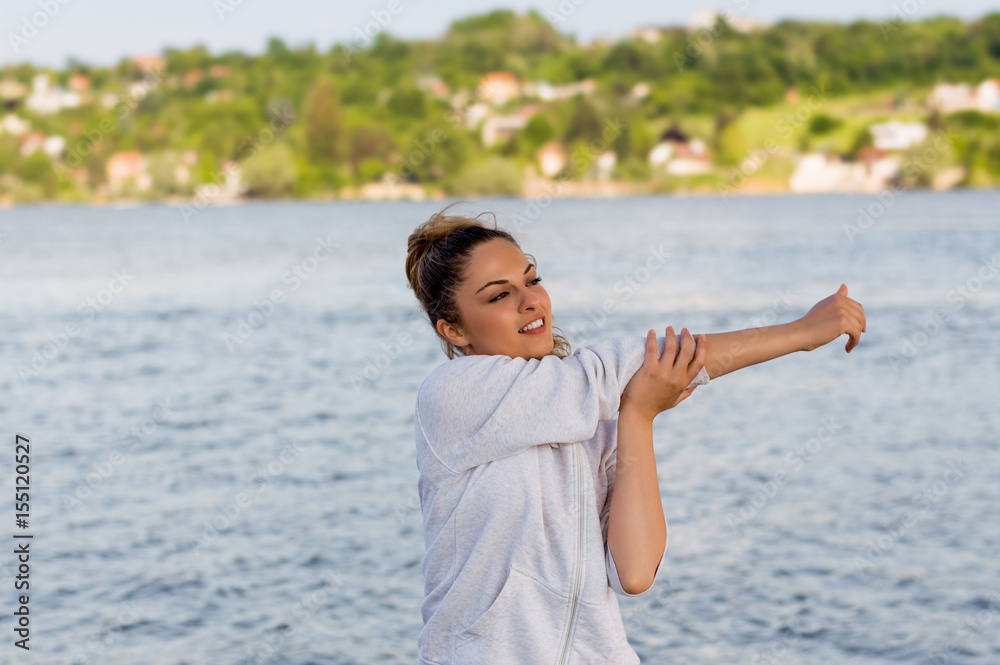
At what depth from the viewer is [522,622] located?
2.19m

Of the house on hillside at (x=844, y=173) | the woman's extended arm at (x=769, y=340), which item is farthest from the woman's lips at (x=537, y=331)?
the house on hillside at (x=844, y=173)

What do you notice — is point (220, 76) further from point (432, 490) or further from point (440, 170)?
point (432, 490)

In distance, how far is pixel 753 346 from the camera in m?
2.27

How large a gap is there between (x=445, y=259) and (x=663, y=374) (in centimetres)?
59

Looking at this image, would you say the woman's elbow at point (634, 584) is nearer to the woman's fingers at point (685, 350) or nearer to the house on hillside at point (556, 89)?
the woman's fingers at point (685, 350)

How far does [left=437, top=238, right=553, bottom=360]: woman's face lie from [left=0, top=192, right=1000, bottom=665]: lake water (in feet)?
5.54

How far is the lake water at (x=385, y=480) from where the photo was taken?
8.30 metres

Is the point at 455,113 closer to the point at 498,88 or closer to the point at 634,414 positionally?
the point at 498,88

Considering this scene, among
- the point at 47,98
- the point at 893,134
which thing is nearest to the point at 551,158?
the point at 893,134

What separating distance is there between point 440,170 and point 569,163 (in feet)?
55.4

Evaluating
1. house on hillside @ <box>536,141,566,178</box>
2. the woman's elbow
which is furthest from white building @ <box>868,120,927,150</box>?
the woman's elbow

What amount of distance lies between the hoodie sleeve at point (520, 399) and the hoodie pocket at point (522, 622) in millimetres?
268

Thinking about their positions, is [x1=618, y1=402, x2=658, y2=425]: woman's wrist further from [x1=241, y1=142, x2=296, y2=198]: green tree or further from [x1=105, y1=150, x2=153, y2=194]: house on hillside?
[x1=105, y1=150, x2=153, y2=194]: house on hillside

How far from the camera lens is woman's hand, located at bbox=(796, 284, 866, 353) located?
2.27 metres
